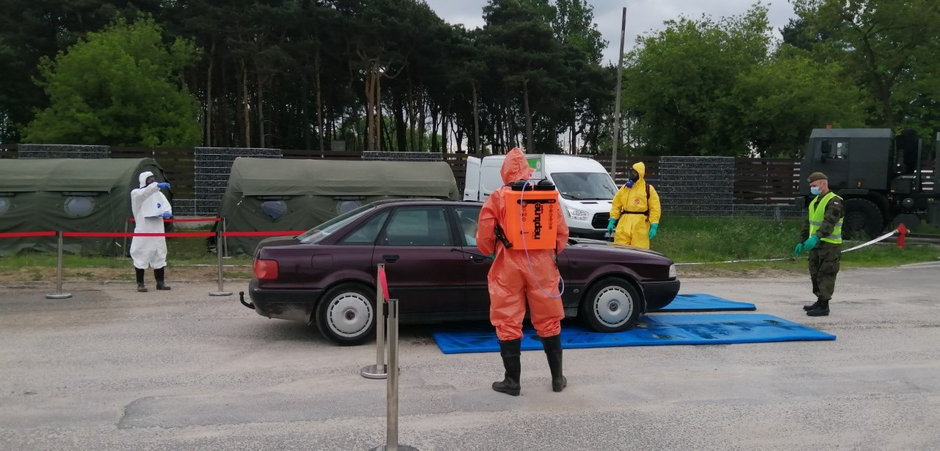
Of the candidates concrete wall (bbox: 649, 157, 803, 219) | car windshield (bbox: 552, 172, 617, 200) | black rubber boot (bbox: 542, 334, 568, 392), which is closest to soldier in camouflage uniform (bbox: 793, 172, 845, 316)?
black rubber boot (bbox: 542, 334, 568, 392)

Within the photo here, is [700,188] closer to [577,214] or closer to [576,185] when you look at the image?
[576,185]

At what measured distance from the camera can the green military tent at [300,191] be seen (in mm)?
14758

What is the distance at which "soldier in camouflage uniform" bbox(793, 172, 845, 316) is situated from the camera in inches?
336

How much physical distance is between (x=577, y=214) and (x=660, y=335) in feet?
24.0

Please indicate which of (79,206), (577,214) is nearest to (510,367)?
(577,214)

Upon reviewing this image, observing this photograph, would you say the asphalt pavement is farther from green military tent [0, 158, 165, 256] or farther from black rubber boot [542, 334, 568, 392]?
green military tent [0, 158, 165, 256]

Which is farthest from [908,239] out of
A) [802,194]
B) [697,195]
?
[697,195]

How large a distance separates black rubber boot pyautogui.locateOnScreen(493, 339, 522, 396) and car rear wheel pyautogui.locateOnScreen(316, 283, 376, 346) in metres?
1.86

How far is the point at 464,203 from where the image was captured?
24.2 feet

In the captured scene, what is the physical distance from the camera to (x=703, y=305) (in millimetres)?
9227

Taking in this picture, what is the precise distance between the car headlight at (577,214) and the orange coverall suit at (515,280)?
9.29 m

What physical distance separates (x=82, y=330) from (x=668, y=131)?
27183 mm

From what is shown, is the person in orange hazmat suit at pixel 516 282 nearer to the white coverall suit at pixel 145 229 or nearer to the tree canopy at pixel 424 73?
the white coverall suit at pixel 145 229

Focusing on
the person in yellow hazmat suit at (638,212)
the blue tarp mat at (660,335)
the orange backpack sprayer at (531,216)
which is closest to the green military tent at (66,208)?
the blue tarp mat at (660,335)
